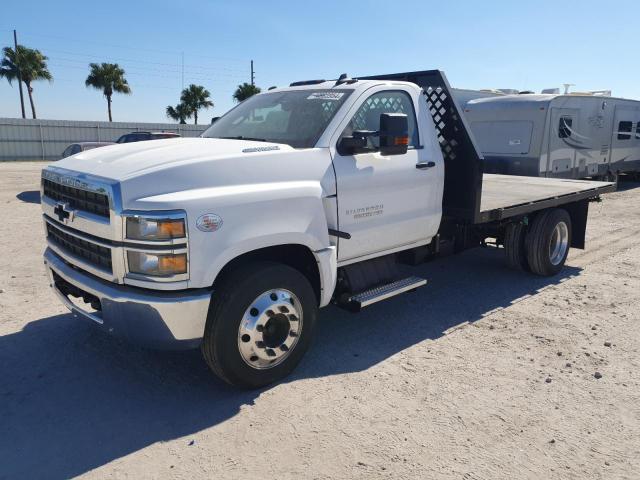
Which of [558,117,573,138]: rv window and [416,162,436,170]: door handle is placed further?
[558,117,573,138]: rv window

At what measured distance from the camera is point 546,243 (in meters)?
6.66

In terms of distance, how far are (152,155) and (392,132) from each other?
1776mm

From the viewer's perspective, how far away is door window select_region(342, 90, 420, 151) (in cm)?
432

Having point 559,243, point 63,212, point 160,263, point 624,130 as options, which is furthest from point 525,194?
point 624,130

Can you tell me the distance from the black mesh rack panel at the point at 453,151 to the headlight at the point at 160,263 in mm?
3119

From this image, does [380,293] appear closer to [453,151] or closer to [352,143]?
[352,143]

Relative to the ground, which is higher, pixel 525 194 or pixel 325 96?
pixel 325 96

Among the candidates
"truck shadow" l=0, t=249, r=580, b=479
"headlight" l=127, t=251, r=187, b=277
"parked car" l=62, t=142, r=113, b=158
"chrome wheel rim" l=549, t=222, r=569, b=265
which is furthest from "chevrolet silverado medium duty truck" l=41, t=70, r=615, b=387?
"parked car" l=62, t=142, r=113, b=158

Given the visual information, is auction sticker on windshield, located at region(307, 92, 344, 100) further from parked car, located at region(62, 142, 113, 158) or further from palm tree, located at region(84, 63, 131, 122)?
palm tree, located at region(84, 63, 131, 122)

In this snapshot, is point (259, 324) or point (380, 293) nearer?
point (259, 324)

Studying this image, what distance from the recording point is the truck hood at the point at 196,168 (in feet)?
10.6

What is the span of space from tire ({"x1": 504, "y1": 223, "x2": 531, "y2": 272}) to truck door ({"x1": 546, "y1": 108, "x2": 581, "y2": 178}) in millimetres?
7394

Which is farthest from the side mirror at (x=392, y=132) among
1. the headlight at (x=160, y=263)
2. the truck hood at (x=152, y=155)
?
the headlight at (x=160, y=263)

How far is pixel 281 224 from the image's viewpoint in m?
3.62
